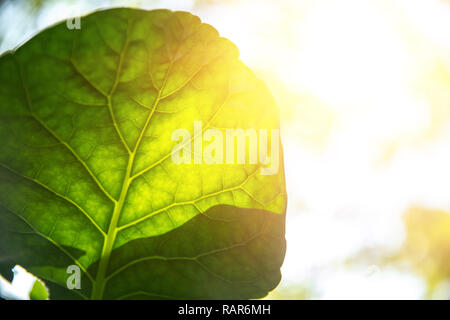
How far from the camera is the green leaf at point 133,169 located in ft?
1.77

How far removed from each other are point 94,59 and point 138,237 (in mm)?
314

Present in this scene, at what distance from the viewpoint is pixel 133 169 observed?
62 cm

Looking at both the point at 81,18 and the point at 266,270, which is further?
the point at 266,270

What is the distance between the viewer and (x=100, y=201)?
2.02 ft

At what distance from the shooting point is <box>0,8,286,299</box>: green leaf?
0.54 meters

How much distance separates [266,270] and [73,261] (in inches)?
13.4

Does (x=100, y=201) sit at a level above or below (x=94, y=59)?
below

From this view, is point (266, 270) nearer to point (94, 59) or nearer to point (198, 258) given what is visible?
point (198, 258)
